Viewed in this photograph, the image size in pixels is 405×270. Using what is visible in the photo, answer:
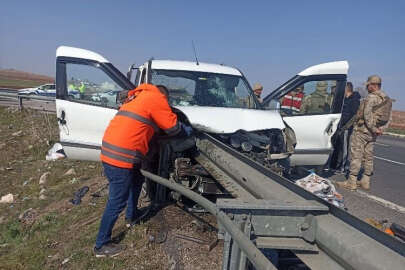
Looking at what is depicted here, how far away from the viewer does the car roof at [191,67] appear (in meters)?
4.81

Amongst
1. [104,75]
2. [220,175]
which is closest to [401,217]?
[220,175]

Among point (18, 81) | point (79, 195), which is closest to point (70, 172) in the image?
point (79, 195)

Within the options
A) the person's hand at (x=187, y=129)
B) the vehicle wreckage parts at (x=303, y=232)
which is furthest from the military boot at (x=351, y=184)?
the vehicle wreckage parts at (x=303, y=232)

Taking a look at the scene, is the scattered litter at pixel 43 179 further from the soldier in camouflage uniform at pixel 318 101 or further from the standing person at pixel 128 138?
the soldier in camouflage uniform at pixel 318 101

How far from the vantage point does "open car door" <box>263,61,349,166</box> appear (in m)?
4.65

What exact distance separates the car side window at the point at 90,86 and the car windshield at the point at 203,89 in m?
0.69

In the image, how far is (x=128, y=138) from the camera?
3.06 meters

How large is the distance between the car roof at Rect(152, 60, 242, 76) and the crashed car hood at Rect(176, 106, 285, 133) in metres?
1.24

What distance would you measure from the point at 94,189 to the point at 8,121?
8.74m

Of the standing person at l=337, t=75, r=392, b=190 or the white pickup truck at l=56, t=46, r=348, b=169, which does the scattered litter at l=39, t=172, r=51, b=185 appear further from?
the standing person at l=337, t=75, r=392, b=190

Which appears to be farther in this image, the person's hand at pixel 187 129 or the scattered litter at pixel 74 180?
the scattered litter at pixel 74 180

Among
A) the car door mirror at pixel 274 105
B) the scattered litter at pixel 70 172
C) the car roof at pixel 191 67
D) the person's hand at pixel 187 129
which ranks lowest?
the scattered litter at pixel 70 172

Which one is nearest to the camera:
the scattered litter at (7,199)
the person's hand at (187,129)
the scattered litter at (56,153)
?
the person's hand at (187,129)

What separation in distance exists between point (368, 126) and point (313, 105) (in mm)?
1540
